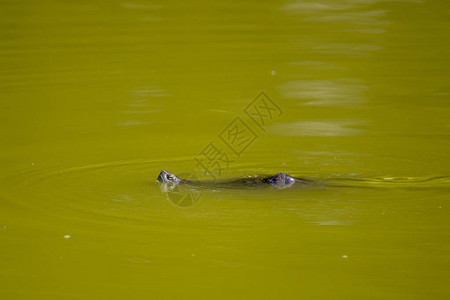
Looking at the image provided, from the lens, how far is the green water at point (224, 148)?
11.6ft

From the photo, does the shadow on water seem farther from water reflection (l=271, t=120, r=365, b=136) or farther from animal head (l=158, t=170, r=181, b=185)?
water reflection (l=271, t=120, r=365, b=136)

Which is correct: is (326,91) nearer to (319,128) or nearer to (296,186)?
(319,128)

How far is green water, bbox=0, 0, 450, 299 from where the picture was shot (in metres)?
3.54

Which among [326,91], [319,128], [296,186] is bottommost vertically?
[296,186]

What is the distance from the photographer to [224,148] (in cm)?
557

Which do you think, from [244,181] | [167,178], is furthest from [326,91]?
[167,178]

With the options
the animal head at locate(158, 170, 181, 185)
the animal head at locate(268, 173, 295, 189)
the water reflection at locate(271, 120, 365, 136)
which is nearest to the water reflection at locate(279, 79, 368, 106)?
the water reflection at locate(271, 120, 365, 136)

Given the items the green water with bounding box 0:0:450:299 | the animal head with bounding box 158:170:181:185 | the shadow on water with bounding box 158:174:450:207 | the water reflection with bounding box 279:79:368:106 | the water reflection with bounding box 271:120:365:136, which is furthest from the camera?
the water reflection with bounding box 279:79:368:106

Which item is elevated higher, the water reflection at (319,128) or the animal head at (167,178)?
the water reflection at (319,128)

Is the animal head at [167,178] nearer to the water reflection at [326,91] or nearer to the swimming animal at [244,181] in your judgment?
the swimming animal at [244,181]

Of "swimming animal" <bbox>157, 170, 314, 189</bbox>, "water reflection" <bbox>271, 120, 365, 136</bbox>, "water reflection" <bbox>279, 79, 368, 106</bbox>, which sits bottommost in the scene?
"swimming animal" <bbox>157, 170, 314, 189</bbox>

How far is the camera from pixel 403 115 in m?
6.12

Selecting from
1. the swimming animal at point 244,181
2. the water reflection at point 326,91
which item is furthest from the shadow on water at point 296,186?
the water reflection at point 326,91

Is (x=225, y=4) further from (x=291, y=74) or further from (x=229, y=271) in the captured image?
(x=229, y=271)
